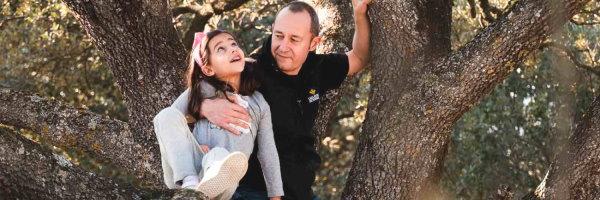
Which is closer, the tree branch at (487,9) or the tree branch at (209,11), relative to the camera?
the tree branch at (487,9)

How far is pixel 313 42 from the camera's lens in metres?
5.16

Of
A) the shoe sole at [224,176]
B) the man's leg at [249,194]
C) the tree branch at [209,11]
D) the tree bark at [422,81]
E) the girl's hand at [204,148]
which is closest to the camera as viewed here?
the shoe sole at [224,176]

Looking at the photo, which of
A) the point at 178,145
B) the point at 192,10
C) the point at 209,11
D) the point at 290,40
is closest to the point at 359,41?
the point at 290,40

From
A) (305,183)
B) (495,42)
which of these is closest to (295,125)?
(305,183)

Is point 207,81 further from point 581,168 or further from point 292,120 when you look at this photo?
point 581,168

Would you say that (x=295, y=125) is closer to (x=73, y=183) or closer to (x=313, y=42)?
(x=313, y=42)

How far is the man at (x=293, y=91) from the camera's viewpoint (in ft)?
15.6

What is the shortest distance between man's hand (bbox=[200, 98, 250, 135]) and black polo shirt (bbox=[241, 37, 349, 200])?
243 millimetres

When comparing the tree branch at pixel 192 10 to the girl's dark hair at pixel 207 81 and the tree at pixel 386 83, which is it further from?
the girl's dark hair at pixel 207 81

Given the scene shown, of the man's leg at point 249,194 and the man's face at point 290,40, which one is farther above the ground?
the man's face at point 290,40

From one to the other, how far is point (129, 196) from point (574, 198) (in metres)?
2.57

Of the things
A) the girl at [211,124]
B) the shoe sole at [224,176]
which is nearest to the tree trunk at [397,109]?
the girl at [211,124]

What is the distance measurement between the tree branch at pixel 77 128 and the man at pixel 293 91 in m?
0.96

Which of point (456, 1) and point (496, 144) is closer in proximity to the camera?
point (456, 1)
